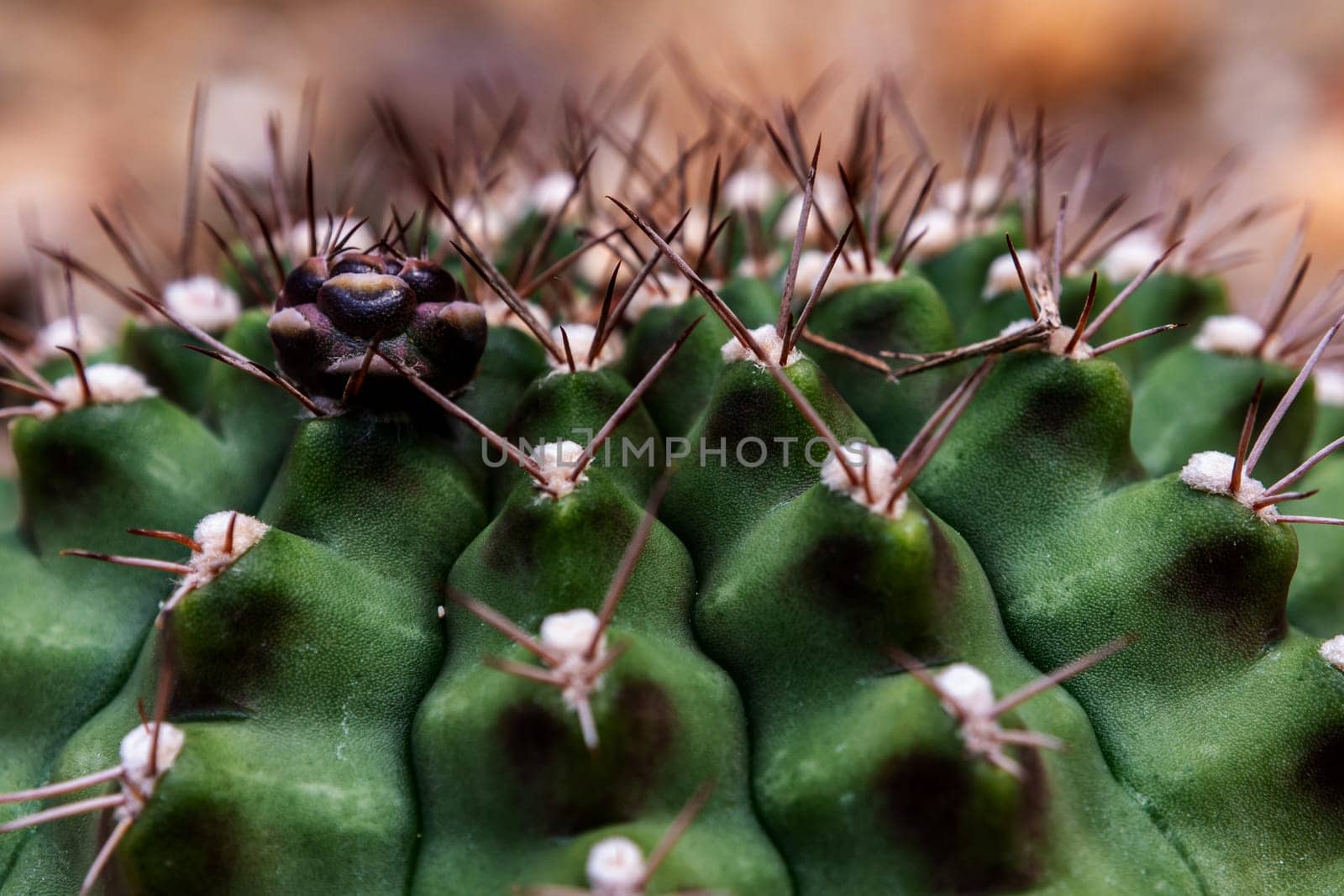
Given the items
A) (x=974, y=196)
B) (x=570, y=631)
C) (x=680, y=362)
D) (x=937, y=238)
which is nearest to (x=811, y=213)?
(x=937, y=238)

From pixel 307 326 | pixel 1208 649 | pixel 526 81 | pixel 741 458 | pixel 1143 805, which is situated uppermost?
pixel 307 326

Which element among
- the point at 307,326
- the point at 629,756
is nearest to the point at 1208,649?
the point at 629,756

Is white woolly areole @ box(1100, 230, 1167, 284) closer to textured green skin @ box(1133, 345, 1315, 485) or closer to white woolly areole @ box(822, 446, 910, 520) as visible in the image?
textured green skin @ box(1133, 345, 1315, 485)

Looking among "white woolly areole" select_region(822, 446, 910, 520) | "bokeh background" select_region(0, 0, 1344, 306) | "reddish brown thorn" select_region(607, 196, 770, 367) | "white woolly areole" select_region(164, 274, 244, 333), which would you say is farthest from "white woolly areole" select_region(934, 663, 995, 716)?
"bokeh background" select_region(0, 0, 1344, 306)

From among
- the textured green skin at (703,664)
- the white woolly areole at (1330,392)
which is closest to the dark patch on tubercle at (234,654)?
the textured green skin at (703,664)

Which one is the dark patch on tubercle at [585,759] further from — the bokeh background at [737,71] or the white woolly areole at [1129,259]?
the bokeh background at [737,71]

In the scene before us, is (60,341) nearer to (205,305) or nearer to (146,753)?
(205,305)

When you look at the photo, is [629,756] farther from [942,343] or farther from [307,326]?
[942,343]
